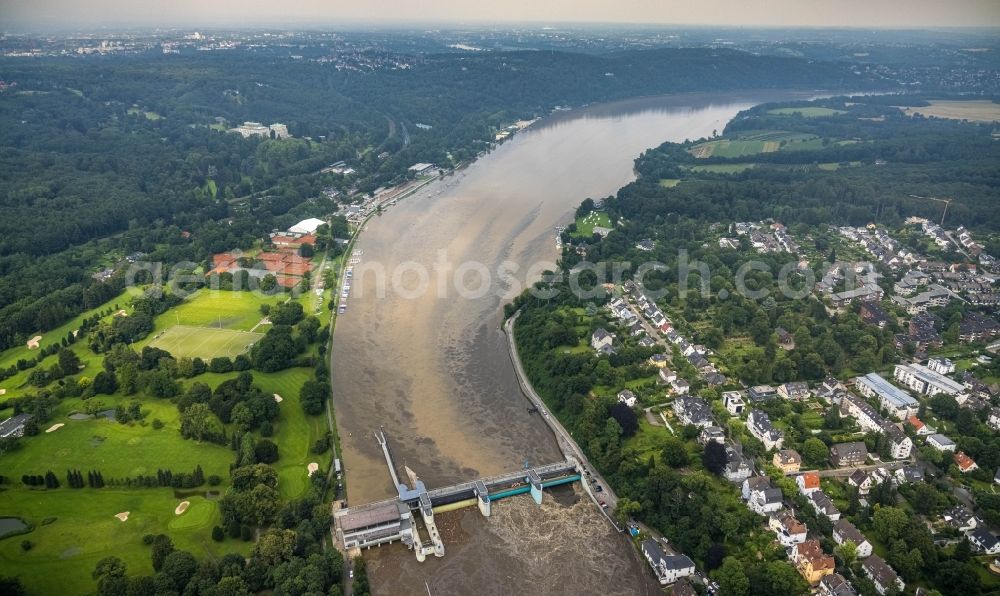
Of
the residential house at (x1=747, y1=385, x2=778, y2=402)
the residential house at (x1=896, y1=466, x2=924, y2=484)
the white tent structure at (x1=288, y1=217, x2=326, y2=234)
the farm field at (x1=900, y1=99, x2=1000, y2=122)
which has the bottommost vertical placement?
the white tent structure at (x1=288, y1=217, x2=326, y2=234)

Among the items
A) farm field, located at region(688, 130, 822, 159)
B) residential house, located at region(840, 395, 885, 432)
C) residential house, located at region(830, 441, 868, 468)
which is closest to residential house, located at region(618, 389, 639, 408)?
residential house, located at region(830, 441, 868, 468)

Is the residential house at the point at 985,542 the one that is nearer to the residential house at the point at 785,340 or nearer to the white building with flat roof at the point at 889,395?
the white building with flat roof at the point at 889,395

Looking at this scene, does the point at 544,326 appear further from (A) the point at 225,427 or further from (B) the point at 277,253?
(B) the point at 277,253

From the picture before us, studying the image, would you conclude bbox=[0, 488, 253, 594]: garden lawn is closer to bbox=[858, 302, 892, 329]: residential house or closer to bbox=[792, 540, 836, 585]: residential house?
bbox=[792, 540, 836, 585]: residential house

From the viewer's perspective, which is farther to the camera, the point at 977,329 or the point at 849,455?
the point at 977,329

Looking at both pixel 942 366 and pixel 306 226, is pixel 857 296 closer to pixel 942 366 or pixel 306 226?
pixel 942 366

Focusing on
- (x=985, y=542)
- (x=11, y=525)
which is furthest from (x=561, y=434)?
(x=11, y=525)

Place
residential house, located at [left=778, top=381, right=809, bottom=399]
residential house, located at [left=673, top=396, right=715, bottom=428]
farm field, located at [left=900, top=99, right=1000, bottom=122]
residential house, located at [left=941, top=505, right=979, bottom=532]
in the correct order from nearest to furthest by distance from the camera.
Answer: residential house, located at [left=941, top=505, right=979, bottom=532]
residential house, located at [left=673, top=396, right=715, bottom=428]
residential house, located at [left=778, top=381, right=809, bottom=399]
farm field, located at [left=900, top=99, right=1000, bottom=122]
